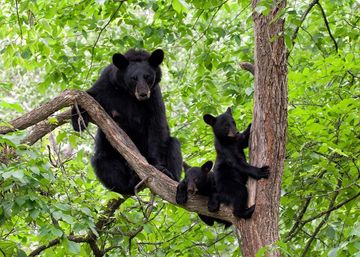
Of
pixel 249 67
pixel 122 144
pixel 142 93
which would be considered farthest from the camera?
pixel 142 93

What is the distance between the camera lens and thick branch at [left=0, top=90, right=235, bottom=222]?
6320 millimetres

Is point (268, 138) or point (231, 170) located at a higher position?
point (268, 138)

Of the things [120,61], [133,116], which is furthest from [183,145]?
[120,61]

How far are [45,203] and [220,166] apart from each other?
1960mm

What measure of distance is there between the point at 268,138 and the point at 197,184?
1240 millimetres

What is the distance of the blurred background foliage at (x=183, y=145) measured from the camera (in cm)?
545

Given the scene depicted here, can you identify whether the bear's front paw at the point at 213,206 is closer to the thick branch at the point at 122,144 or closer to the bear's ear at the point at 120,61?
the thick branch at the point at 122,144

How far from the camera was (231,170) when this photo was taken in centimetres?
640

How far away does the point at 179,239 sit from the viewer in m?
8.35

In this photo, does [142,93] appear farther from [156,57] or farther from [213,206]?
[213,206]

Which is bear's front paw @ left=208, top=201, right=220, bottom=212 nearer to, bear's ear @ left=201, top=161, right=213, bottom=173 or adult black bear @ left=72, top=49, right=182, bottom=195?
bear's ear @ left=201, top=161, right=213, bottom=173

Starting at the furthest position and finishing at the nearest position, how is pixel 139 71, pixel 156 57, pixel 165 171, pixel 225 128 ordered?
pixel 156 57 < pixel 139 71 < pixel 165 171 < pixel 225 128

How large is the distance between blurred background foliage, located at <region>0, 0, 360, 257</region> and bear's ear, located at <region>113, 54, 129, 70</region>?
0.70m

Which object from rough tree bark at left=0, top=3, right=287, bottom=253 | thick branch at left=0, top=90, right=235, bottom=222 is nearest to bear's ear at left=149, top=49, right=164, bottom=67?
thick branch at left=0, top=90, right=235, bottom=222
